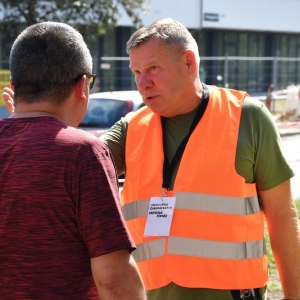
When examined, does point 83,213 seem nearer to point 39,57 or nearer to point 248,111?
point 39,57

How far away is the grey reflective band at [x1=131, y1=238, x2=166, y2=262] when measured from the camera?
2.89 m

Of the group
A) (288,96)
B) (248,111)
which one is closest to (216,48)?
(288,96)

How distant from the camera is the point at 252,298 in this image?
2863mm

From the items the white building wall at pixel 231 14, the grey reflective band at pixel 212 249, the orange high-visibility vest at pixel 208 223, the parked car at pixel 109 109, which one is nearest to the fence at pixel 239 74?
the white building wall at pixel 231 14

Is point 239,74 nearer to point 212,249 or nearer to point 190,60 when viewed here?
point 190,60

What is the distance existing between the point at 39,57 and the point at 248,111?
1086 mm

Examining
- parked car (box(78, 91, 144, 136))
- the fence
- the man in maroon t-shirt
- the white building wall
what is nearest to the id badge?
the man in maroon t-shirt

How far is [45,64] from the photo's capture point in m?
2.16

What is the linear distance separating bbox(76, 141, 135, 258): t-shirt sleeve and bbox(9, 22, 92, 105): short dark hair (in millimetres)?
245

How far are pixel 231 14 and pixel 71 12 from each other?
14.5 m

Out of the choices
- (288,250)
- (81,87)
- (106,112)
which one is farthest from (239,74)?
(81,87)

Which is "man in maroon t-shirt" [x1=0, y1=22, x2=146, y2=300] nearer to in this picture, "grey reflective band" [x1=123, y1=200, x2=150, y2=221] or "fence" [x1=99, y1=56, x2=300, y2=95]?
"grey reflective band" [x1=123, y1=200, x2=150, y2=221]

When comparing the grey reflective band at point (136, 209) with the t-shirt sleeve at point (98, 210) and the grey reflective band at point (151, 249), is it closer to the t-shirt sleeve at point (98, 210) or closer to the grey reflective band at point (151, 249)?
the grey reflective band at point (151, 249)

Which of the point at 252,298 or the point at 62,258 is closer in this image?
the point at 62,258
